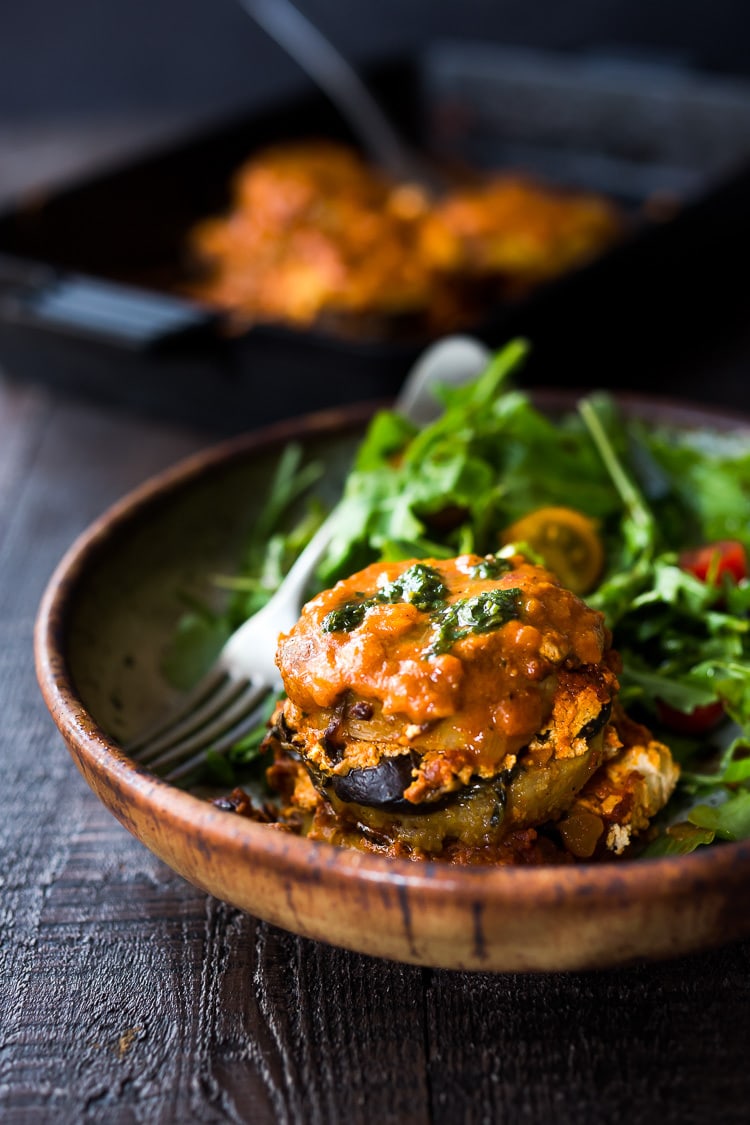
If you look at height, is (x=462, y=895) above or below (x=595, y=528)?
above

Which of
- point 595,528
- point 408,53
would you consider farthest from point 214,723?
Answer: point 408,53

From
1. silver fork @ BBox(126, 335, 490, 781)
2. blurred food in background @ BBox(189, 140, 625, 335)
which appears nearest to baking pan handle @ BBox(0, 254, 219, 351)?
blurred food in background @ BBox(189, 140, 625, 335)

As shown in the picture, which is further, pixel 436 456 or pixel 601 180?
pixel 601 180

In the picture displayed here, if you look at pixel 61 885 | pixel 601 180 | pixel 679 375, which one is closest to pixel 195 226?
pixel 601 180

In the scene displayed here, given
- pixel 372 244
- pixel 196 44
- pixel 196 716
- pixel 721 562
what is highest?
pixel 721 562

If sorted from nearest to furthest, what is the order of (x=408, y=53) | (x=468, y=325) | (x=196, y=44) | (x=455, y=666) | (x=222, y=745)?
1. (x=455, y=666)
2. (x=222, y=745)
3. (x=468, y=325)
4. (x=408, y=53)
5. (x=196, y=44)

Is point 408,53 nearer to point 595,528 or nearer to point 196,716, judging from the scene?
point 595,528

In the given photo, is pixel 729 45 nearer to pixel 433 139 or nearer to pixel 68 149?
pixel 433 139

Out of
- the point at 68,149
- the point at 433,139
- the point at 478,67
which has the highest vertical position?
the point at 478,67
